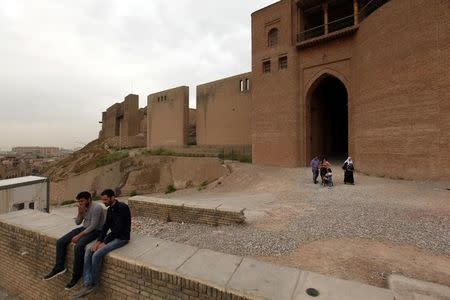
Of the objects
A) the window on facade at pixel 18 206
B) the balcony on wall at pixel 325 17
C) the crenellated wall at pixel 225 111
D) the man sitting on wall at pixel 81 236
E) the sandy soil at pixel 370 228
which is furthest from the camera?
the crenellated wall at pixel 225 111

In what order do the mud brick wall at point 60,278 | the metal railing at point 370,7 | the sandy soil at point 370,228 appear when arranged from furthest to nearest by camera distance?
the metal railing at point 370,7 → the sandy soil at point 370,228 → the mud brick wall at point 60,278

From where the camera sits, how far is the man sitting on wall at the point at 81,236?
4.07m

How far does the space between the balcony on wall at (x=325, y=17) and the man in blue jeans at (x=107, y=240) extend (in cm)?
1646

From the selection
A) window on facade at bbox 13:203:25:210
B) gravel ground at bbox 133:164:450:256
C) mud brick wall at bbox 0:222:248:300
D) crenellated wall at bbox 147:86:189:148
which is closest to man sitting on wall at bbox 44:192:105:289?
mud brick wall at bbox 0:222:248:300

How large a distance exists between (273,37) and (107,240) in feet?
61.2

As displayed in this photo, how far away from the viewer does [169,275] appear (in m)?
3.41

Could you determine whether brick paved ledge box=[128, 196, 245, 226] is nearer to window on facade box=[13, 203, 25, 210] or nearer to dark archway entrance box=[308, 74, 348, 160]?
window on facade box=[13, 203, 25, 210]

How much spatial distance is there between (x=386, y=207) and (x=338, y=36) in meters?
12.3

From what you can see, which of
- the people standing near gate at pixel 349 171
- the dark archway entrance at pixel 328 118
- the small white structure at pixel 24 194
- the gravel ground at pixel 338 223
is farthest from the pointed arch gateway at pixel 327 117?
the small white structure at pixel 24 194

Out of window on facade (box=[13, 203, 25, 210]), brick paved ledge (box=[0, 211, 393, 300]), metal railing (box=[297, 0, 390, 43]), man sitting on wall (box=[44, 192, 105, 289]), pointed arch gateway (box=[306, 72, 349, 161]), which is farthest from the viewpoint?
pointed arch gateway (box=[306, 72, 349, 161])

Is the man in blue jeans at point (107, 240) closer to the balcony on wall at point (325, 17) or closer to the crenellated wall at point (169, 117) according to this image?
the balcony on wall at point (325, 17)

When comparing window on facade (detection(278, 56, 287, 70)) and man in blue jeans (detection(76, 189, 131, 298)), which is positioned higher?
window on facade (detection(278, 56, 287, 70))

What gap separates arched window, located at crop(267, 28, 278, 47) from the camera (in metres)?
18.8

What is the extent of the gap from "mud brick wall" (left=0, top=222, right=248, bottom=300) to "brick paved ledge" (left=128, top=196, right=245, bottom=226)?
3.37 m
